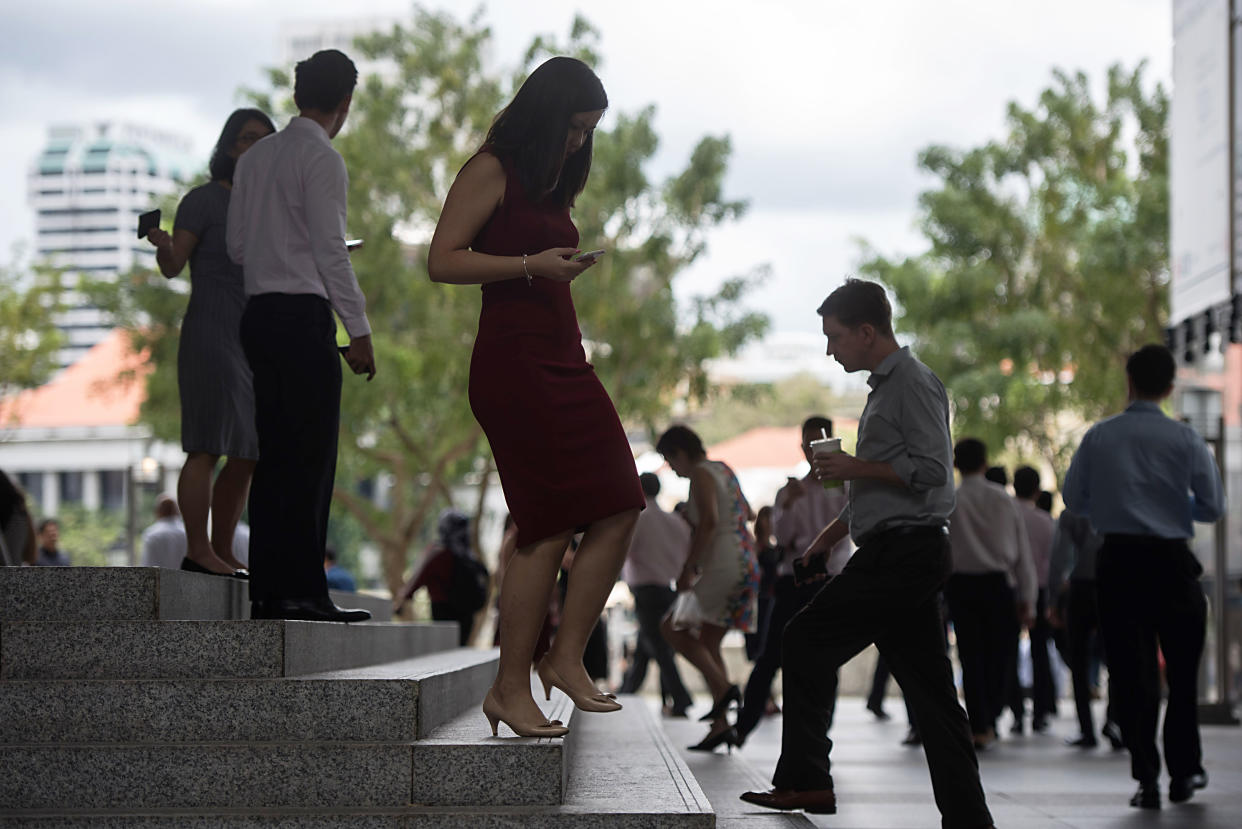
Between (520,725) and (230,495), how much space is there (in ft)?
7.76

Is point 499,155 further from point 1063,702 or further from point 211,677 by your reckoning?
point 1063,702

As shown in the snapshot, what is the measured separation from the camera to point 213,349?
617 centimetres

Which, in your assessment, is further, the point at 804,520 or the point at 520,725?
the point at 804,520

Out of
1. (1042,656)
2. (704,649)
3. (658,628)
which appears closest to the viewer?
(704,649)

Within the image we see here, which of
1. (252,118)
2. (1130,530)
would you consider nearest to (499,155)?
(252,118)

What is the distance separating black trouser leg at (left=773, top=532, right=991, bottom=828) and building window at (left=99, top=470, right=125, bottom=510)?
7619 cm

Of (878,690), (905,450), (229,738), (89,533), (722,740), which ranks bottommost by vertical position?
(89,533)

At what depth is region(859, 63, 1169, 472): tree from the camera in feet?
93.6

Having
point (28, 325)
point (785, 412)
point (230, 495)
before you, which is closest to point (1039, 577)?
point (230, 495)

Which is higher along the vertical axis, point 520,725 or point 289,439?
point 289,439

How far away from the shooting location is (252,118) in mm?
6359

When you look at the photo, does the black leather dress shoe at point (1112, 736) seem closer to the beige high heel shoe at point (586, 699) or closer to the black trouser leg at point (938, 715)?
the black trouser leg at point (938, 715)

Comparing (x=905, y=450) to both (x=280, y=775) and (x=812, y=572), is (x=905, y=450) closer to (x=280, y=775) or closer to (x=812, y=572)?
(x=812, y=572)

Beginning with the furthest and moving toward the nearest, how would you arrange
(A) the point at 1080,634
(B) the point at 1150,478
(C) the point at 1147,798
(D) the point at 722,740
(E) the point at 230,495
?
(A) the point at 1080,634 → (D) the point at 722,740 → (B) the point at 1150,478 → (C) the point at 1147,798 → (E) the point at 230,495
